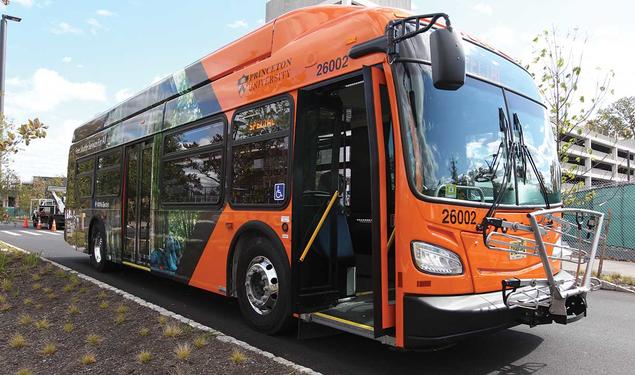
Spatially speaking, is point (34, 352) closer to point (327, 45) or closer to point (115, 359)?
point (115, 359)

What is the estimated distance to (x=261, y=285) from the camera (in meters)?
5.49

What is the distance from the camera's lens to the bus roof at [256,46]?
4813 mm

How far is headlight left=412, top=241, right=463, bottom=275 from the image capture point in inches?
151

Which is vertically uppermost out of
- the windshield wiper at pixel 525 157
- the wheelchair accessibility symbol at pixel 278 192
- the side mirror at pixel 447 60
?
the side mirror at pixel 447 60

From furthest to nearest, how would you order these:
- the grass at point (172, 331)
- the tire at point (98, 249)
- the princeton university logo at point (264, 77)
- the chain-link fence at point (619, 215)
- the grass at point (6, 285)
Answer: the chain-link fence at point (619, 215), the tire at point (98, 249), the grass at point (6, 285), the princeton university logo at point (264, 77), the grass at point (172, 331)

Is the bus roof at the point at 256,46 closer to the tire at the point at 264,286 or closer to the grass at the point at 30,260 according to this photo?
the tire at the point at 264,286

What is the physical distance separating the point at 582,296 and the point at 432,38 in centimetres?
250

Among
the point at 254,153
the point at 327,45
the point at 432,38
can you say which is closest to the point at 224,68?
the point at 254,153

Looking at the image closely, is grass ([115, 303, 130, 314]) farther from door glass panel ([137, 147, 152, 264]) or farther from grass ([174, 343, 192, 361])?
door glass panel ([137, 147, 152, 264])

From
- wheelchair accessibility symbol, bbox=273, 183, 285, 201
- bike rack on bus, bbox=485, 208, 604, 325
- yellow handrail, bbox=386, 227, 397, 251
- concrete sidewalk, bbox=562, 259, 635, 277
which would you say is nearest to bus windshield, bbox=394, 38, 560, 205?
bike rack on bus, bbox=485, 208, 604, 325

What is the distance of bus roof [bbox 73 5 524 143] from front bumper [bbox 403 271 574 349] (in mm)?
2330

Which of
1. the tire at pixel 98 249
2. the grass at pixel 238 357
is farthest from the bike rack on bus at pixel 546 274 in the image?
the tire at pixel 98 249

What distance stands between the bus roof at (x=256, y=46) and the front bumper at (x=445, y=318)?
7.64 ft

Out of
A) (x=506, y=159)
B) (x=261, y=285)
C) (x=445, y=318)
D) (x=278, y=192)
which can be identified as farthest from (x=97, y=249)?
(x=506, y=159)
